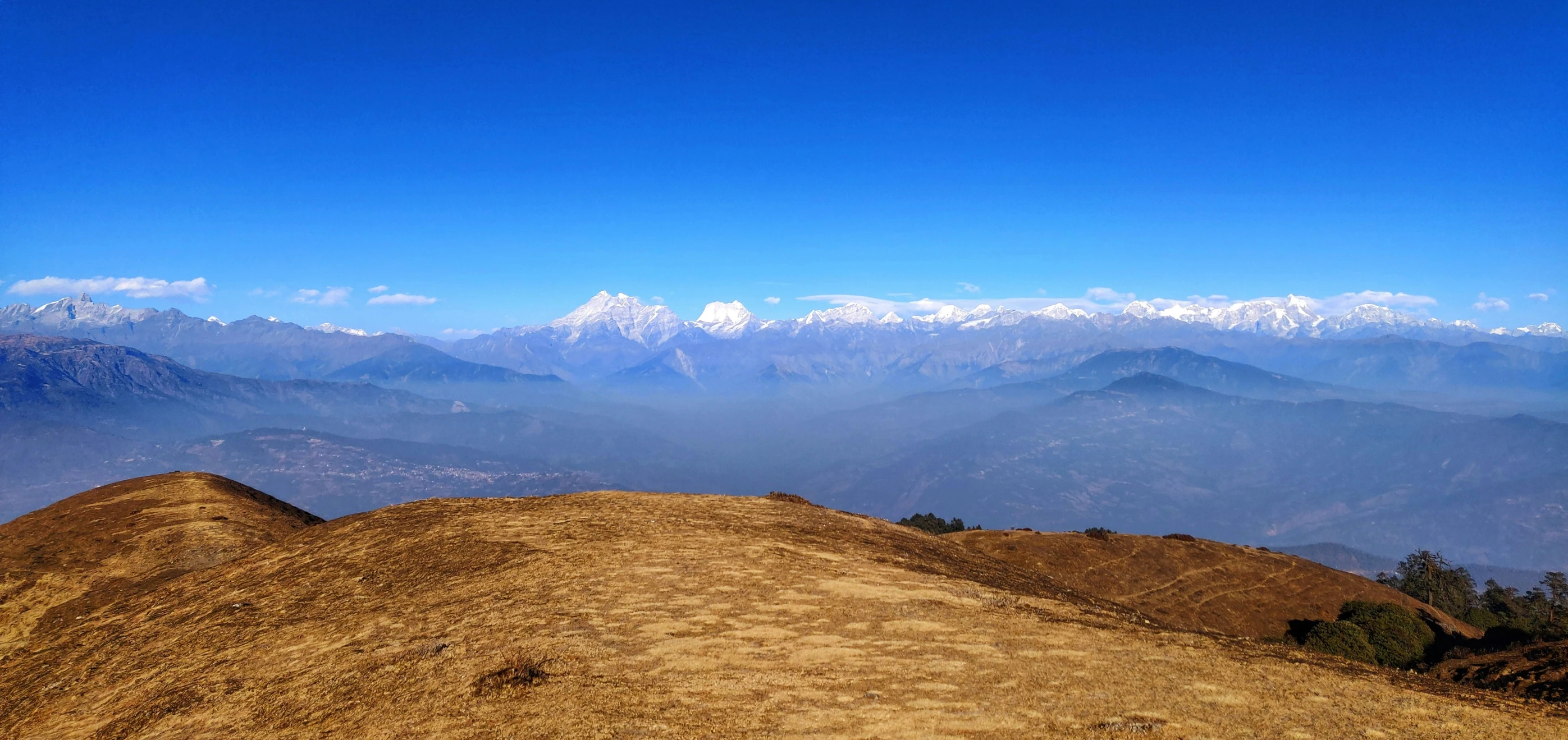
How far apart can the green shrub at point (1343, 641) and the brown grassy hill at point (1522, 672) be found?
18557 mm

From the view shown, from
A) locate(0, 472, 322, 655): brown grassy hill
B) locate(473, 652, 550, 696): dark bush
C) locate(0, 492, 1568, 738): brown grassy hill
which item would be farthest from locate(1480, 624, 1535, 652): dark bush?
locate(0, 472, 322, 655): brown grassy hill

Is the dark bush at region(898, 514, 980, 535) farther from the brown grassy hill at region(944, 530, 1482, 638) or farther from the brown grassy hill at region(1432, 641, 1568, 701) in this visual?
the brown grassy hill at region(1432, 641, 1568, 701)

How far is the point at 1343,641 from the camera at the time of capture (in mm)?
43250

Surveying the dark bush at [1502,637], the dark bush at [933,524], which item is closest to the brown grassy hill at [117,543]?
the dark bush at [933,524]

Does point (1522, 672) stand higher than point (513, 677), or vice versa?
point (513, 677)

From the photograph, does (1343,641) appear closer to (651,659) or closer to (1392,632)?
(1392,632)

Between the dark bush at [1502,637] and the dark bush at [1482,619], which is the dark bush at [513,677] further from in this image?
the dark bush at [1482,619]

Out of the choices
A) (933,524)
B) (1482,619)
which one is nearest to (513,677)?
(933,524)

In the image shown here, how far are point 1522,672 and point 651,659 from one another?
2661 centimetres

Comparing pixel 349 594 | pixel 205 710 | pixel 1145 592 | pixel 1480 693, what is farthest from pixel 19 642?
pixel 1145 592

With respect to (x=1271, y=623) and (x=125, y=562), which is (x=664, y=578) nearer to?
(x=125, y=562)

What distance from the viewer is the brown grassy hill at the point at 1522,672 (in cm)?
1884

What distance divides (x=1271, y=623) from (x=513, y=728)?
62894 mm

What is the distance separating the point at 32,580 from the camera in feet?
90.8
